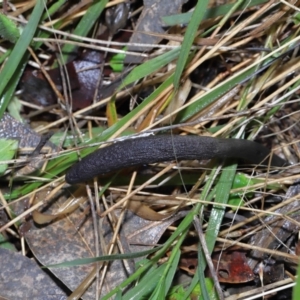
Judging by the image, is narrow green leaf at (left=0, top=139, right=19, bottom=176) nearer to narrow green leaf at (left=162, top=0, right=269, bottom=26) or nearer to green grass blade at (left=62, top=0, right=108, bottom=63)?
green grass blade at (left=62, top=0, right=108, bottom=63)

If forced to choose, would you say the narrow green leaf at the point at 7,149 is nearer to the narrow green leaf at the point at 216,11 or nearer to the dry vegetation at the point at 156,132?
the dry vegetation at the point at 156,132

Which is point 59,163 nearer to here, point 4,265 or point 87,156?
point 87,156

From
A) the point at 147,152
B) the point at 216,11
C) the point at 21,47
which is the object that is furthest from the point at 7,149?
the point at 216,11

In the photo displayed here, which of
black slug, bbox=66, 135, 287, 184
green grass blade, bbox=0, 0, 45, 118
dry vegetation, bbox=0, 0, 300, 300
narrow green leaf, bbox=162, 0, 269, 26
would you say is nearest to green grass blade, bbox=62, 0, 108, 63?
dry vegetation, bbox=0, 0, 300, 300

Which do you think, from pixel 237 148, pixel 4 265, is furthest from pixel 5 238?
pixel 237 148

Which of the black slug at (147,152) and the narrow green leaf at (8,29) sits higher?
the narrow green leaf at (8,29)

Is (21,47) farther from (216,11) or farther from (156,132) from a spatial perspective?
(216,11)

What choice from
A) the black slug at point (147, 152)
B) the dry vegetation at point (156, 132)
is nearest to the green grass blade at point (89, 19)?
the dry vegetation at point (156, 132)

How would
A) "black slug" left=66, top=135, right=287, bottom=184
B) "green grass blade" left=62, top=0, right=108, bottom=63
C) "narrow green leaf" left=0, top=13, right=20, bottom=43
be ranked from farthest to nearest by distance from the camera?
"green grass blade" left=62, top=0, right=108, bottom=63
"narrow green leaf" left=0, top=13, right=20, bottom=43
"black slug" left=66, top=135, right=287, bottom=184
